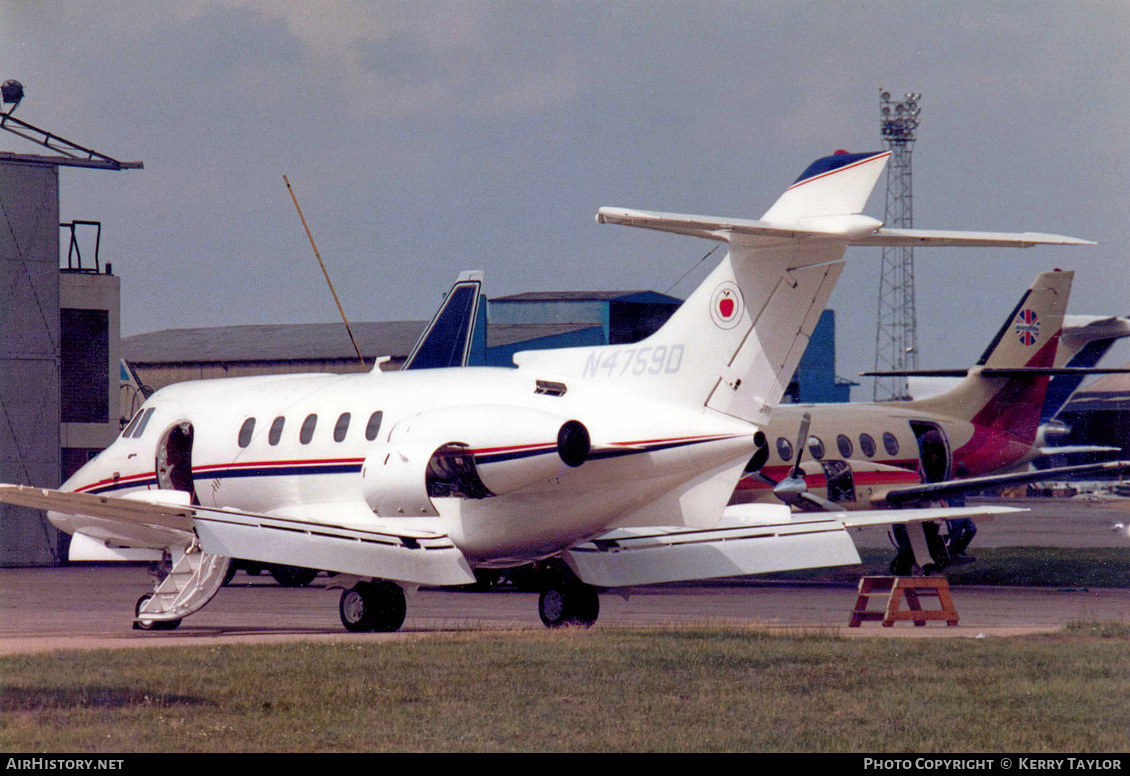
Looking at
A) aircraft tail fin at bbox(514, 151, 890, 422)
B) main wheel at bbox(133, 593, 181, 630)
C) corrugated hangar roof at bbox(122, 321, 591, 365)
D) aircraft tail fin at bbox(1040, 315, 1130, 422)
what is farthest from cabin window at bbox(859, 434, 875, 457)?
main wheel at bbox(133, 593, 181, 630)

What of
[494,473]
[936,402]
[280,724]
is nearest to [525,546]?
[494,473]

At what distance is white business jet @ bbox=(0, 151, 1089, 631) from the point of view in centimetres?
1485

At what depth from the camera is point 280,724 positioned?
9.55 m

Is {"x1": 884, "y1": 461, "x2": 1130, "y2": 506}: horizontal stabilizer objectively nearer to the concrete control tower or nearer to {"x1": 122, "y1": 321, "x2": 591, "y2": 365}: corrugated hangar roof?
{"x1": 122, "y1": 321, "x2": 591, "y2": 365}: corrugated hangar roof

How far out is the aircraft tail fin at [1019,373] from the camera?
98.7 feet

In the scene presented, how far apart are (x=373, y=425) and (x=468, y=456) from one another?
2.42 m

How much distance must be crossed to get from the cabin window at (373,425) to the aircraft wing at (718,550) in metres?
2.90

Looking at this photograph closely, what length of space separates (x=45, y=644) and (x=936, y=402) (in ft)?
69.9

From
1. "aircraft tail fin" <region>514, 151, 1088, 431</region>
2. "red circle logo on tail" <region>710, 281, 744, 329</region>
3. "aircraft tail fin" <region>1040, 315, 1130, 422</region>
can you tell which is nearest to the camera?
"aircraft tail fin" <region>514, 151, 1088, 431</region>

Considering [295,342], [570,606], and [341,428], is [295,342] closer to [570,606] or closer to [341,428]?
[341,428]

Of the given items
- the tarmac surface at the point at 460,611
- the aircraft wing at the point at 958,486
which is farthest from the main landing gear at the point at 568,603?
the aircraft wing at the point at 958,486

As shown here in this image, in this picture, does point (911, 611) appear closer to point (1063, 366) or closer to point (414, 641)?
point (414, 641)

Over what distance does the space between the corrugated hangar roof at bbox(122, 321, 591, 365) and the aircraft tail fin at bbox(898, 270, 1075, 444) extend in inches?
424

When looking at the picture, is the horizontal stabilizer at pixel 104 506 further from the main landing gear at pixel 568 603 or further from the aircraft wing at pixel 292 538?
the main landing gear at pixel 568 603
